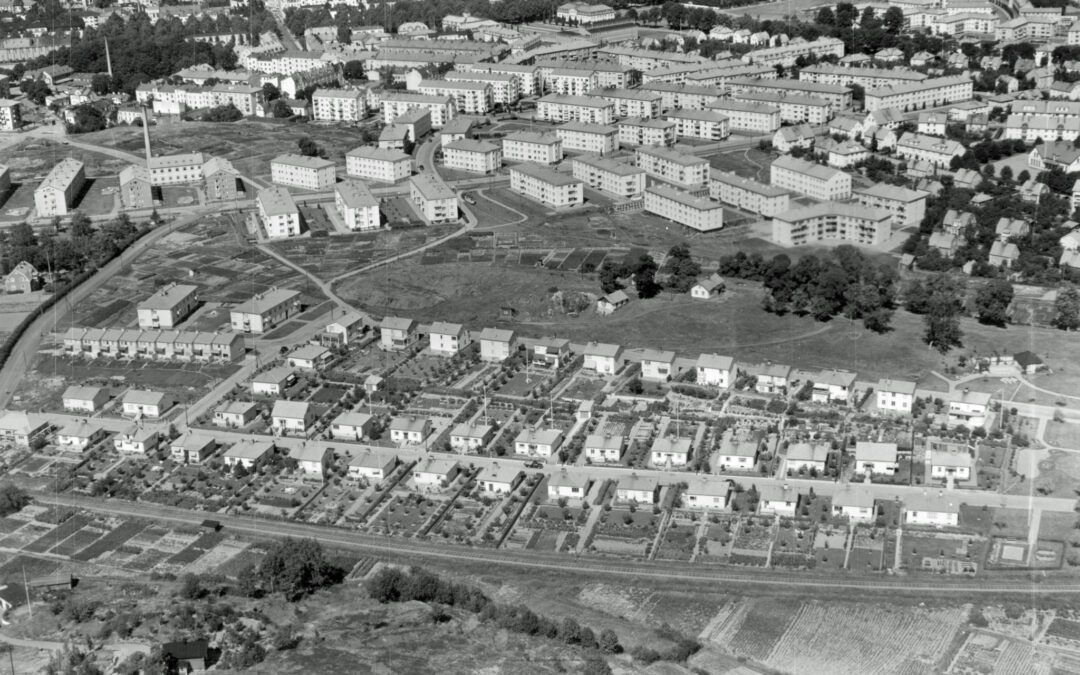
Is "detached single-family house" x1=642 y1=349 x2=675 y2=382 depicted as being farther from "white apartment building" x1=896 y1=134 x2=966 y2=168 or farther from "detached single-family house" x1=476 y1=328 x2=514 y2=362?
"white apartment building" x1=896 y1=134 x2=966 y2=168

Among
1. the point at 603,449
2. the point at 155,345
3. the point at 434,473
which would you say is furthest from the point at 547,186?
the point at 434,473

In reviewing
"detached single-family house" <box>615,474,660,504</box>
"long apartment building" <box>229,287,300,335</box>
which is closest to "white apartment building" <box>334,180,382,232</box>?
"long apartment building" <box>229,287,300,335</box>

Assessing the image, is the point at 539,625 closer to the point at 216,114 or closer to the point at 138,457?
the point at 138,457

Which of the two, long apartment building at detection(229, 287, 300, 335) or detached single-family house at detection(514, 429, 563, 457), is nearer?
detached single-family house at detection(514, 429, 563, 457)

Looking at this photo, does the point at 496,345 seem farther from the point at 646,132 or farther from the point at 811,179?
the point at 646,132

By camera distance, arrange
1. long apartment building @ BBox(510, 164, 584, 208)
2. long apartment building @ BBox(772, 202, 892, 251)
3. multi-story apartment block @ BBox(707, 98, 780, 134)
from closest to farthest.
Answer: long apartment building @ BBox(772, 202, 892, 251)
long apartment building @ BBox(510, 164, 584, 208)
multi-story apartment block @ BBox(707, 98, 780, 134)

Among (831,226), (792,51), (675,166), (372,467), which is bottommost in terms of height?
(372,467)
